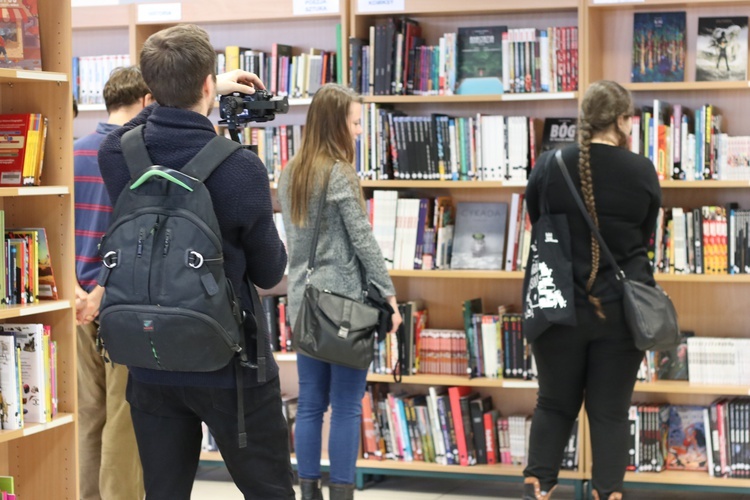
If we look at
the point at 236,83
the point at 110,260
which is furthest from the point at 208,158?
the point at 236,83

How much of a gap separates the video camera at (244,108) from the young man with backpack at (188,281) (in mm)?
229

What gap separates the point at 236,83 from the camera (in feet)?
8.27

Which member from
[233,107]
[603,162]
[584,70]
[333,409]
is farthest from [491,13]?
[233,107]

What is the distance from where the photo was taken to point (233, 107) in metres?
2.49

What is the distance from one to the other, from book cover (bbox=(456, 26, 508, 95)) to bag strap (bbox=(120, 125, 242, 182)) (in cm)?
246

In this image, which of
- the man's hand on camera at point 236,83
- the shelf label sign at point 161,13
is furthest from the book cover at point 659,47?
the man's hand on camera at point 236,83

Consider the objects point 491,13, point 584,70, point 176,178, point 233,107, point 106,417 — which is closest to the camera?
point 176,178

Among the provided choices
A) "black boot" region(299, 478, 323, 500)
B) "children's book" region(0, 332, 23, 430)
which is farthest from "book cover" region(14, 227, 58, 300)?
"black boot" region(299, 478, 323, 500)

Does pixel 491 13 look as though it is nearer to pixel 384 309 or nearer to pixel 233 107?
pixel 384 309

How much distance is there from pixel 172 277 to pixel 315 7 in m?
2.67

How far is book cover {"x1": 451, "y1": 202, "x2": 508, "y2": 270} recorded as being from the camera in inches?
176

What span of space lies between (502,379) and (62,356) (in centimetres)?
198

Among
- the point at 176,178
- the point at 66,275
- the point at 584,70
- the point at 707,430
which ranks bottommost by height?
the point at 707,430

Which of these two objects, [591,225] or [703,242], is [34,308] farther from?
[703,242]
